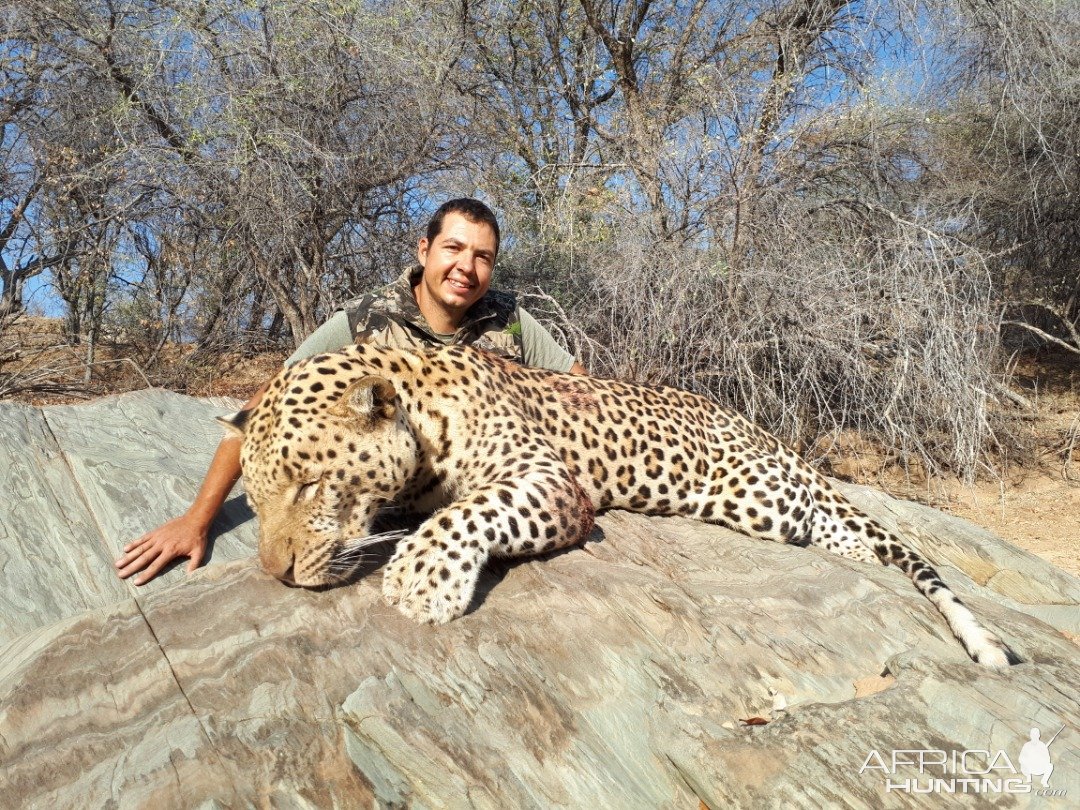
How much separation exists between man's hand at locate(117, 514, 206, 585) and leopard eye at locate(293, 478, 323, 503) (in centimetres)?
107

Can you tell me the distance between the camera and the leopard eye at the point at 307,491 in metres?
3.41

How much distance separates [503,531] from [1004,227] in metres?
11.5

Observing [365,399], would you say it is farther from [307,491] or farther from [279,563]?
[279,563]

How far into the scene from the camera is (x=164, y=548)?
414 centimetres

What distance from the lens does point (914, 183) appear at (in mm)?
10859

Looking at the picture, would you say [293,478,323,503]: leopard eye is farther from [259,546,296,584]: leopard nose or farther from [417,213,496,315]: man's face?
[417,213,496,315]: man's face

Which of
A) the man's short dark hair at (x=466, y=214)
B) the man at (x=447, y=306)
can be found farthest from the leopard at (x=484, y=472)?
the man's short dark hair at (x=466, y=214)

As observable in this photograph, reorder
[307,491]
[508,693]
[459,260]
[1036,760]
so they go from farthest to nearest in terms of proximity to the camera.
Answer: [459,260]
[307,491]
[508,693]
[1036,760]

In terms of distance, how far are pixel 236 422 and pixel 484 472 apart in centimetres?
121

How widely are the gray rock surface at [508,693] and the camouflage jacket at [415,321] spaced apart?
211 centimetres

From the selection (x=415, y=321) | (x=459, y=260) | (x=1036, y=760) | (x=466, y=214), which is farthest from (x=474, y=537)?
(x=466, y=214)

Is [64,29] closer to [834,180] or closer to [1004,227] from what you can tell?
[834,180]

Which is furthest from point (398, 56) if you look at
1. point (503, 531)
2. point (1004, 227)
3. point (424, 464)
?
point (1004, 227)

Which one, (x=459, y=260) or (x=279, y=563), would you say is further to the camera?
(x=459, y=260)
